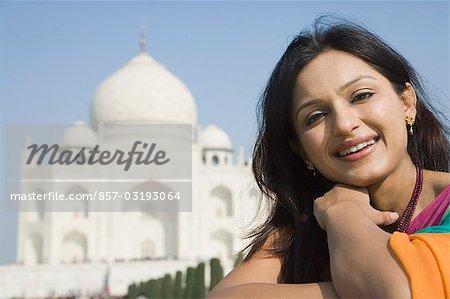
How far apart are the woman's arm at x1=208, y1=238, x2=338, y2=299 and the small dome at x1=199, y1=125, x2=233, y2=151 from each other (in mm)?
23399

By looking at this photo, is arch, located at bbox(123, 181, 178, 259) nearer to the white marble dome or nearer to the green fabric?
the white marble dome

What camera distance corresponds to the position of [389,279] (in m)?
0.95

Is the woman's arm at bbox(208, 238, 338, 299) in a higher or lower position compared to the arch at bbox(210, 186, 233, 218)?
lower

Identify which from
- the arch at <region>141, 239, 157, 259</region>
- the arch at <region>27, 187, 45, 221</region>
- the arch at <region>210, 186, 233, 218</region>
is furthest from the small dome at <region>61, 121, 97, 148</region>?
the arch at <region>210, 186, 233, 218</region>

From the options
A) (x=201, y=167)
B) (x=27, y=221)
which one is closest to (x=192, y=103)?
(x=201, y=167)

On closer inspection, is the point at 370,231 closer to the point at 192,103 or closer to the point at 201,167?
the point at 201,167

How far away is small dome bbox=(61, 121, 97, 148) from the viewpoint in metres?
23.5

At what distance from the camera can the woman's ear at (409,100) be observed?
1385mm

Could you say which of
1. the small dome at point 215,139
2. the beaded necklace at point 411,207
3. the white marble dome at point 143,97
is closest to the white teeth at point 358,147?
the beaded necklace at point 411,207

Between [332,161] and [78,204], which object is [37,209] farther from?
[332,161]

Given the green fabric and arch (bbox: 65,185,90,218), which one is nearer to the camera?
the green fabric

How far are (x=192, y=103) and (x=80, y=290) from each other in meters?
8.46

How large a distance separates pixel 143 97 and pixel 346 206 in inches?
889

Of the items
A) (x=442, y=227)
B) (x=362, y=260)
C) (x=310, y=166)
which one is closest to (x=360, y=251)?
(x=362, y=260)
